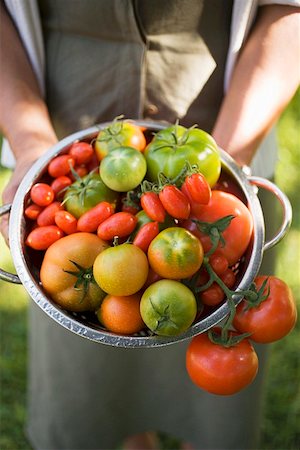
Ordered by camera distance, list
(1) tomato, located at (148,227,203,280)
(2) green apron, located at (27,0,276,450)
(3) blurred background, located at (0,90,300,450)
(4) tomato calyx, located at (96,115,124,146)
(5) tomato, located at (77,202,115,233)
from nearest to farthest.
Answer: (1) tomato, located at (148,227,203,280) → (5) tomato, located at (77,202,115,233) → (4) tomato calyx, located at (96,115,124,146) → (2) green apron, located at (27,0,276,450) → (3) blurred background, located at (0,90,300,450)

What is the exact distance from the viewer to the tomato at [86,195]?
1297 millimetres

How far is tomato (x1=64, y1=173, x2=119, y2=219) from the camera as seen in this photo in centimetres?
130

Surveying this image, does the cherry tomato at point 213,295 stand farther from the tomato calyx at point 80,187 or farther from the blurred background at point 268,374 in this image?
the blurred background at point 268,374

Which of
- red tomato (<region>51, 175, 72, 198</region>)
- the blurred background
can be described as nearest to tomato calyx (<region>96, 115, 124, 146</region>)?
red tomato (<region>51, 175, 72, 198</region>)

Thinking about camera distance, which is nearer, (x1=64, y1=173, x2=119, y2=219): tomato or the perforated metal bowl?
the perforated metal bowl

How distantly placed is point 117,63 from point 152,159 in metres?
0.33

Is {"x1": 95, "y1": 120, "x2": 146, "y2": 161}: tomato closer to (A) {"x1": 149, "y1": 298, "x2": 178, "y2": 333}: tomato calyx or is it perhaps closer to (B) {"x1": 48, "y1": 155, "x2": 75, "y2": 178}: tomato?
(B) {"x1": 48, "y1": 155, "x2": 75, "y2": 178}: tomato

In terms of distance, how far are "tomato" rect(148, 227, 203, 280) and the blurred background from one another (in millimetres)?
1149

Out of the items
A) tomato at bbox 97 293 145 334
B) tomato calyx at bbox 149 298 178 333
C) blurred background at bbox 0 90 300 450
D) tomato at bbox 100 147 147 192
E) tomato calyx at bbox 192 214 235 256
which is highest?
tomato at bbox 100 147 147 192

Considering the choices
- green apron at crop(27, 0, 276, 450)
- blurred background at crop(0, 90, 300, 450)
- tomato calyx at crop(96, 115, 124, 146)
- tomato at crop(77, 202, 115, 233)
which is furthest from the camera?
blurred background at crop(0, 90, 300, 450)

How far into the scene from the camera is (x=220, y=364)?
1.23m

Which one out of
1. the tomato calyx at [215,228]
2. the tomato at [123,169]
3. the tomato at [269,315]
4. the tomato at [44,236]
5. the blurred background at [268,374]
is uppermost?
the tomato at [123,169]

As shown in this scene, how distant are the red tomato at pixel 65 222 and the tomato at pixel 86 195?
3cm

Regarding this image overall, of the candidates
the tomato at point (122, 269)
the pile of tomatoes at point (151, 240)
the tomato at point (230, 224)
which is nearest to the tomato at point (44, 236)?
the pile of tomatoes at point (151, 240)
